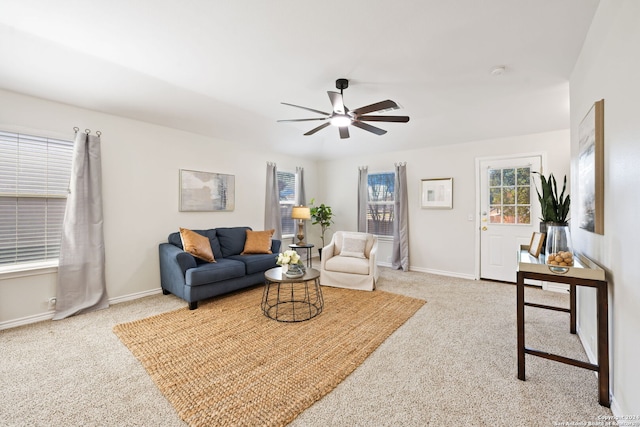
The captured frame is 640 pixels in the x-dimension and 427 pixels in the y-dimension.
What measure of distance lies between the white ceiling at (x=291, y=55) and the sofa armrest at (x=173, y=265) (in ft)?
5.67

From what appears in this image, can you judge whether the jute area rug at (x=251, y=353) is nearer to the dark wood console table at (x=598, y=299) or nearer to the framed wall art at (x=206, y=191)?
the dark wood console table at (x=598, y=299)

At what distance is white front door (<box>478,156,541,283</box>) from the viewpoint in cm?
433

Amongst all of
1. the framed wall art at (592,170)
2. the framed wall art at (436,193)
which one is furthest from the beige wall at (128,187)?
the framed wall art at (592,170)

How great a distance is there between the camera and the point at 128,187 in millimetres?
3680

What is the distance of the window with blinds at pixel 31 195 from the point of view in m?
2.86

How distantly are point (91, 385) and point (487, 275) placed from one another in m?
5.13

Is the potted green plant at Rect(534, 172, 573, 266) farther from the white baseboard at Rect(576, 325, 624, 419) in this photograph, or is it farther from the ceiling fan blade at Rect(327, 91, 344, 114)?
the ceiling fan blade at Rect(327, 91, 344, 114)

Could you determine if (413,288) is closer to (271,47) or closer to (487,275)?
(487,275)

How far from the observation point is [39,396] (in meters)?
1.83

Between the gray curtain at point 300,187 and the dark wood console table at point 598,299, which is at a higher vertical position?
the gray curtain at point 300,187

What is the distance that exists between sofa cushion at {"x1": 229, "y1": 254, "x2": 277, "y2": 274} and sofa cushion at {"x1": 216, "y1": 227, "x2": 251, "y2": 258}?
138 millimetres

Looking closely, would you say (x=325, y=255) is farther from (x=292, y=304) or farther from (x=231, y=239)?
(x=231, y=239)

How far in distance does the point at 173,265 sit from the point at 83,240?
987 mm

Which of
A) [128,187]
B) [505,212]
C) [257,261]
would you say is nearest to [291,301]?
[257,261]
